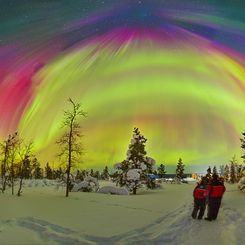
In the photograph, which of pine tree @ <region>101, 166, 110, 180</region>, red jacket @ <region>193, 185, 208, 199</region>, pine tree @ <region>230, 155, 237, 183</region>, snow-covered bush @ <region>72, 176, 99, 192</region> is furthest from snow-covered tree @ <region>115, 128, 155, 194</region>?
pine tree @ <region>101, 166, 110, 180</region>

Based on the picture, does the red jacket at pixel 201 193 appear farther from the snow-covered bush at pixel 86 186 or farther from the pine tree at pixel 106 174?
the pine tree at pixel 106 174

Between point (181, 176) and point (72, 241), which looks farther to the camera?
point (181, 176)

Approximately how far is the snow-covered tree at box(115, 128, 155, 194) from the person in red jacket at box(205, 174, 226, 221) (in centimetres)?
3504

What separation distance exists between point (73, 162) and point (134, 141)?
19130 millimetres

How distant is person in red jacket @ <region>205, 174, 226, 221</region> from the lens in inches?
674

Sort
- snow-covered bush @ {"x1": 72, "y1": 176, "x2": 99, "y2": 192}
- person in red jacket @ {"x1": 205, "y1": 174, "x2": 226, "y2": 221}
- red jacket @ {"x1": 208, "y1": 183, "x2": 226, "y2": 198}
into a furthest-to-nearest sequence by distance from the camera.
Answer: snow-covered bush @ {"x1": 72, "y1": 176, "x2": 99, "y2": 192}, red jacket @ {"x1": 208, "y1": 183, "x2": 226, "y2": 198}, person in red jacket @ {"x1": 205, "y1": 174, "x2": 226, "y2": 221}

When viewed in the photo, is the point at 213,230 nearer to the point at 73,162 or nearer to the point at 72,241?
the point at 72,241

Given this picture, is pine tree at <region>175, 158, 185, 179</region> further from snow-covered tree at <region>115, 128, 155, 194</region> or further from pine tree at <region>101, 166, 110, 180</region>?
snow-covered tree at <region>115, 128, 155, 194</region>

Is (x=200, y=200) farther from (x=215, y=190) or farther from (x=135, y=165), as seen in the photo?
(x=135, y=165)

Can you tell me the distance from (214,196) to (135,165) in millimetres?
39213

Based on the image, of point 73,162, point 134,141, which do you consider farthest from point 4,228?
point 134,141

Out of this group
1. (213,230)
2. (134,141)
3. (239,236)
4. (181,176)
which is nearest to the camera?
(239,236)

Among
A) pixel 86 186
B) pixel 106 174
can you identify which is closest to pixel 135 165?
pixel 86 186

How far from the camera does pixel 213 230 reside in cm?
1406
